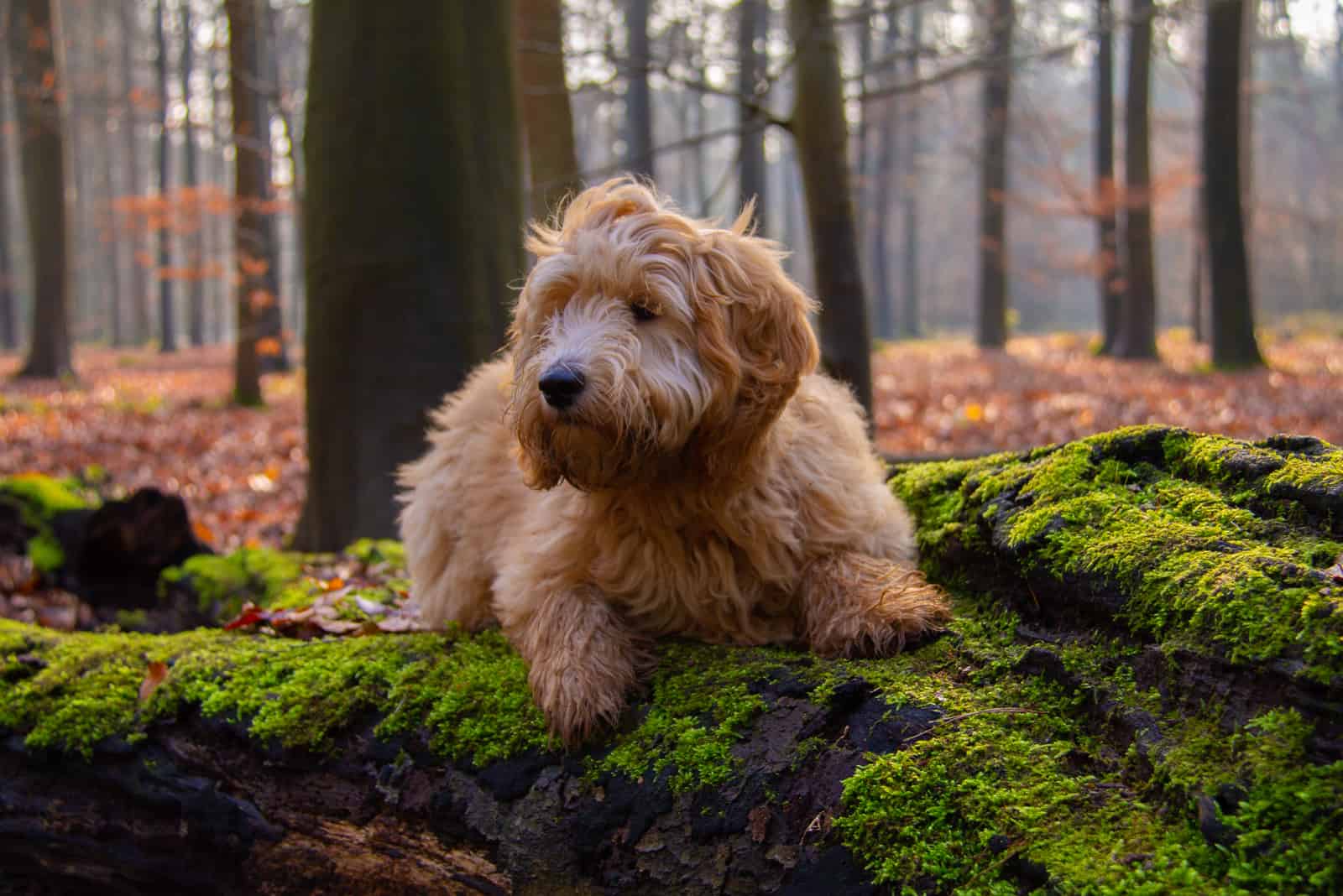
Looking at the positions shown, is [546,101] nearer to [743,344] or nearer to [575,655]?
[743,344]

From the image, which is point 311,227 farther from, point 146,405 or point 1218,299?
point 1218,299

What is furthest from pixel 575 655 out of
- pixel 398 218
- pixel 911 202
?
pixel 911 202

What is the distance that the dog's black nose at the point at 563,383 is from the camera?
9.52ft

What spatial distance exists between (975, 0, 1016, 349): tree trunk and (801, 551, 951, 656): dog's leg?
18.6 metres

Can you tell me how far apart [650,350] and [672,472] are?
0.45m

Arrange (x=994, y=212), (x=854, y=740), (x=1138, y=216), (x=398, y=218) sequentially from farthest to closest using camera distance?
(x=994, y=212) < (x=1138, y=216) < (x=398, y=218) < (x=854, y=740)

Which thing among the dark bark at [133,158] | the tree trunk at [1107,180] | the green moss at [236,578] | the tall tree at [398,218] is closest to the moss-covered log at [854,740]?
the green moss at [236,578]

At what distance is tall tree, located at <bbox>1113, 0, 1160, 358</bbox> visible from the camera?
1828 centimetres

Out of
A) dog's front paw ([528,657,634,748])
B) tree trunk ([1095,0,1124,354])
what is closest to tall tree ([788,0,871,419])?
dog's front paw ([528,657,634,748])

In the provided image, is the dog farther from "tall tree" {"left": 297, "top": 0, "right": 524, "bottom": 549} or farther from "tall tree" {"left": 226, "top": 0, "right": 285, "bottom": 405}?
"tall tree" {"left": 226, "top": 0, "right": 285, "bottom": 405}

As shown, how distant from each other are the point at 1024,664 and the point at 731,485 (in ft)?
3.53

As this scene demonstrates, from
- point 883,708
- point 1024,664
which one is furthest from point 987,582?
point 883,708

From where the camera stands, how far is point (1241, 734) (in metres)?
2.12

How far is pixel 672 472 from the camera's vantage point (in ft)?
10.8
